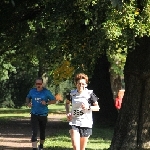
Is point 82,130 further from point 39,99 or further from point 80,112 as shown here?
point 39,99

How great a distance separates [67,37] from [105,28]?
10.7 feet

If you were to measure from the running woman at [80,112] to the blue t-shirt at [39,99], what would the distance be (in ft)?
10.5

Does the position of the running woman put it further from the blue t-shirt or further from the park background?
the blue t-shirt

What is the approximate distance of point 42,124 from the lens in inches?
565

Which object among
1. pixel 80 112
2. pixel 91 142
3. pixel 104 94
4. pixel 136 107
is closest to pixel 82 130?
pixel 80 112

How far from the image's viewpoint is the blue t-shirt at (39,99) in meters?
13.9

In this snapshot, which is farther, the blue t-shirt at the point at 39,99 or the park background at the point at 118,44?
the blue t-shirt at the point at 39,99

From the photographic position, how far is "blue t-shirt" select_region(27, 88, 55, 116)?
45.5ft

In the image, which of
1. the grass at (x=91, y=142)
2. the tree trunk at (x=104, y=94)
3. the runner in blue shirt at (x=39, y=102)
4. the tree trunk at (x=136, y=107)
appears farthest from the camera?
the tree trunk at (x=104, y=94)

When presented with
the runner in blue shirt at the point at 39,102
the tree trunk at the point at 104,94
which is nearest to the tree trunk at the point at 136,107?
the runner in blue shirt at the point at 39,102

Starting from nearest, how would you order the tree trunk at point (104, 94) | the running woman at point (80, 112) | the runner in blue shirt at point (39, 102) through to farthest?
the running woman at point (80, 112)
the runner in blue shirt at point (39, 102)
the tree trunk at point (104, 94)

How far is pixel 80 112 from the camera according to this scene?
10.6 m

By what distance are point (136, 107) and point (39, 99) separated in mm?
2293

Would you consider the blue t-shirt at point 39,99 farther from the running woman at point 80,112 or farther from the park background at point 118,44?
the running woman at point 80,112
